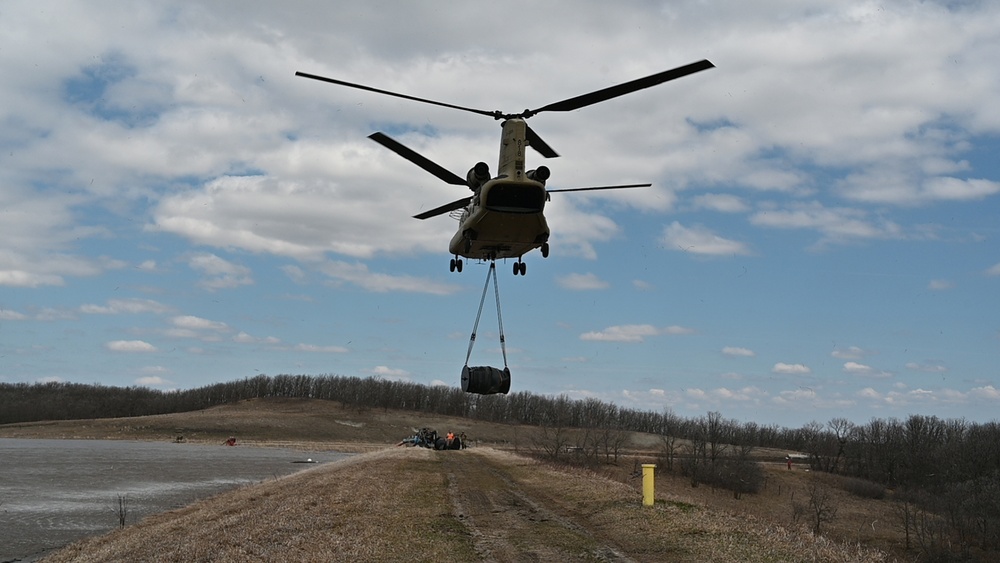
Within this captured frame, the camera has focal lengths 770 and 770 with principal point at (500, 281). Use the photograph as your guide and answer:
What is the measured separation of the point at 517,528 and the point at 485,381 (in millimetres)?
4604

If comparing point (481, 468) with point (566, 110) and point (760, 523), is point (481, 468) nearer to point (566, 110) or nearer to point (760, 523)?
point (760, 523)

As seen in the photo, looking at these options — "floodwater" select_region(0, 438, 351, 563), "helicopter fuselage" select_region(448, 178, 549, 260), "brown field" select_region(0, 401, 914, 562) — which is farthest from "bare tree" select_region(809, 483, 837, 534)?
"floodwater" select_region(0, 438, 351, 563)

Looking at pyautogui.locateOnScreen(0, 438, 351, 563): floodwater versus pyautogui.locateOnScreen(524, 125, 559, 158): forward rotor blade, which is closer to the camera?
pyautogui.locateOnScreen(524, 125, 559, 158): forward rotor blade

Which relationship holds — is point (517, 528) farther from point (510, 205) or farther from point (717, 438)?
point (717, 438)

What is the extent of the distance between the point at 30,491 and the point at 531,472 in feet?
66.2

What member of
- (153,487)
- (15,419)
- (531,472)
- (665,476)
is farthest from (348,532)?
(15,419)

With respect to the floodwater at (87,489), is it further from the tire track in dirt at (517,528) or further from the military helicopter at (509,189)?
the military helicopter at (509,189)

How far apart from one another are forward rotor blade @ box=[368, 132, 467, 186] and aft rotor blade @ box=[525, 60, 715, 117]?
11.4 ft

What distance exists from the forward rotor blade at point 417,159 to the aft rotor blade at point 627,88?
349 centimetres

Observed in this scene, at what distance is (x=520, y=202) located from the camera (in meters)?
17.2

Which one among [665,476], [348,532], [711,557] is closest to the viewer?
[711,557]

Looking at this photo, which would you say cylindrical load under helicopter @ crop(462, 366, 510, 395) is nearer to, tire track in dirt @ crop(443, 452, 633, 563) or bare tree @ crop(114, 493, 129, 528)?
tire track in dirt @ crop(443, 452, 633, 563)

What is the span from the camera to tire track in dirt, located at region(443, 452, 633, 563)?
42.4ft

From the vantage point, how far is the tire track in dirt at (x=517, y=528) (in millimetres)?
12938
